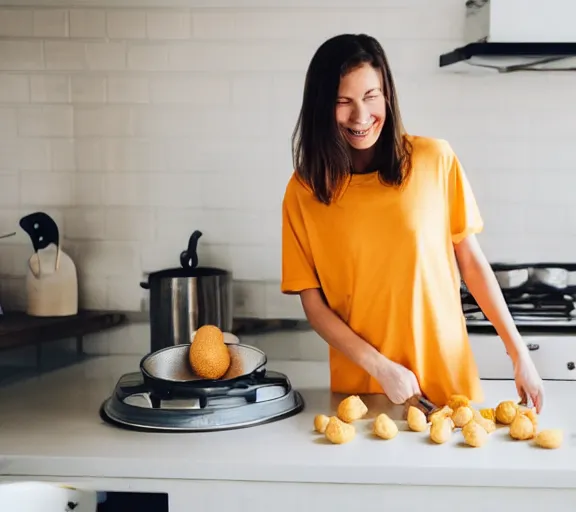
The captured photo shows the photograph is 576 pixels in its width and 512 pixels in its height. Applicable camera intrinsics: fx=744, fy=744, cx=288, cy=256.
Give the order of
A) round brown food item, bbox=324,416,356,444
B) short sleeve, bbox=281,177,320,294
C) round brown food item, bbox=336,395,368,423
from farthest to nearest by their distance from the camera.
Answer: short sleeve, bbox=281,177,320,294
round brown food item, bbox=336,395,368,423
round brown food item, bbox=324,416,356,444

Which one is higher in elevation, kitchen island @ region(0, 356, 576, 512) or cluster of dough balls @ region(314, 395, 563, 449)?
cluster of dough balls @ region(314, 395, 563, 449)

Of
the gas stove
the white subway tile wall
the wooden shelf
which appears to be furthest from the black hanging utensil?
the gas stove

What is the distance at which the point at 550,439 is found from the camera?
1.29m

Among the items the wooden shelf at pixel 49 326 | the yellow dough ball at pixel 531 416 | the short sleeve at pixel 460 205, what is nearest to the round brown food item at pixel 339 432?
the yellow dough ball at pixel 531 416

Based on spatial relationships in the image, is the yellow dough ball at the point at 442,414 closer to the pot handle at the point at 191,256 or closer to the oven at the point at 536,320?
the oven at the point at 536,320

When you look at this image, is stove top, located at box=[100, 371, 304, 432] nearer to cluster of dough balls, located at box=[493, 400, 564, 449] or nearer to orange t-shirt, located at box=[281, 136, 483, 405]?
orange t-shirt, located at box=[281, 136, 483, 405]

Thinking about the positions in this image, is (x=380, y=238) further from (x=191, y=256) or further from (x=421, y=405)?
(x=191, y=256)

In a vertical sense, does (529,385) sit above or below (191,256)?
below

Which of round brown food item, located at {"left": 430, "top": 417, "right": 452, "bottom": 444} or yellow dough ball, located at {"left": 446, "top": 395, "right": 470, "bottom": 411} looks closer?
round brown food item, located at {"left": 430, "top": 417, "right": 452, "bottom": 444}

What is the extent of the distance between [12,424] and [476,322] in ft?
3.95

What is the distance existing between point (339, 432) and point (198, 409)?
0.28 metres

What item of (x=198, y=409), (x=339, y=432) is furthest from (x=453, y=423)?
(x=198, y=409)

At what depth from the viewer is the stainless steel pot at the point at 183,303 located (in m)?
1.98

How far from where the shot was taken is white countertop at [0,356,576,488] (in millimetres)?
1224
